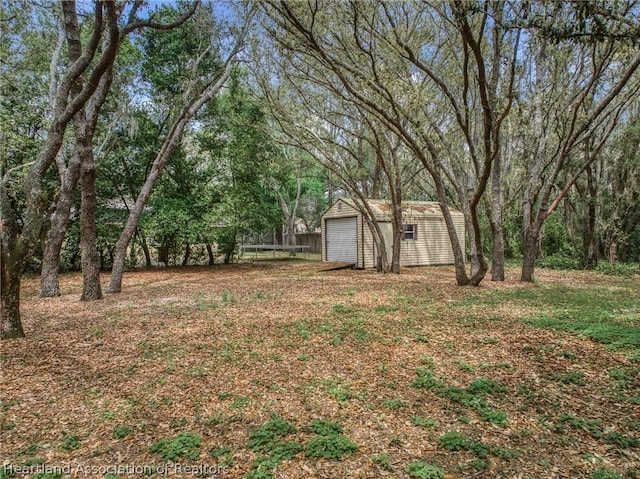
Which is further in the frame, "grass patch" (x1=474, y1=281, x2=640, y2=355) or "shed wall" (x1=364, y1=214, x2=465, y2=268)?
"shed wall" (x1=364, y1=214, x2=465, y2=268)

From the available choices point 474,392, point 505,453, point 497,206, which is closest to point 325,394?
point 474,392

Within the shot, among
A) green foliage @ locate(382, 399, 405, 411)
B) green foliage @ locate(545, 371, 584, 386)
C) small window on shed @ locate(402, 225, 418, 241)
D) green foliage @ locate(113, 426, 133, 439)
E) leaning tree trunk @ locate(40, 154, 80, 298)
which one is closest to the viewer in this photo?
green foliage @ locate(113, 426, 133, 439)

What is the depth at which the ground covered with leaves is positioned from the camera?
2.13m

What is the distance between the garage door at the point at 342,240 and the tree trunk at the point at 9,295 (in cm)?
1117

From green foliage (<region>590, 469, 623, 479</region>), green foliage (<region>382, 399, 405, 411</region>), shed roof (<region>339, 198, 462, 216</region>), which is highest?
shed roof (<region>339, 198, 462, 216</region>)

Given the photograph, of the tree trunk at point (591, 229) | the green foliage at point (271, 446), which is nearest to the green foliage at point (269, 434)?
the green foliage at point (271, 446)

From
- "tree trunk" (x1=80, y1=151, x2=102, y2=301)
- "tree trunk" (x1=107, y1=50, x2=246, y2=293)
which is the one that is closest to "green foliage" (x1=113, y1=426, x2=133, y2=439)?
"tree trunk" (x1=80, y1=151, x2=102, y2=301)

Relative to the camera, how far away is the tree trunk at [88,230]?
694 centimetres

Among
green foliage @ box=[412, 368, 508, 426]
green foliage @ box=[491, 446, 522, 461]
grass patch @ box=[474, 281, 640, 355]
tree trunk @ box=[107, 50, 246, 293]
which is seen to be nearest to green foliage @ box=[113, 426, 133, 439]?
green foliage @ box=[412, 368, 508, 426]

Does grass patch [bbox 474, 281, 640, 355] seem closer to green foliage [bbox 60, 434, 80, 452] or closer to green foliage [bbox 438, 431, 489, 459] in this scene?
green foliage [bbox 438, 431, 489, 459]

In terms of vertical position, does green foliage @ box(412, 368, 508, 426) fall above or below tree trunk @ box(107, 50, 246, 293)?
below

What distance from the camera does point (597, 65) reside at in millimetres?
7082

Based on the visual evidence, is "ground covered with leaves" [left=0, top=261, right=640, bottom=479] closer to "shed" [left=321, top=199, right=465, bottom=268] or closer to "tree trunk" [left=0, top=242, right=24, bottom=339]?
"tree trunk" [left=0, top=242, right=24, bottom=339]

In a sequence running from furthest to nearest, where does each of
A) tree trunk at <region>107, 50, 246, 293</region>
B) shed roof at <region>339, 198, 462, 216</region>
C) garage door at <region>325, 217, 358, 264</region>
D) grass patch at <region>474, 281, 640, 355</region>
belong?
garage door at <region>325, 217, 358, 264</region> → shed roof at <region>339, 198, 462, 216</region> → tree trunk at <region>107, 50, 246, 293</region> → grass patch at <region>474, 281, 640, 355</region>
